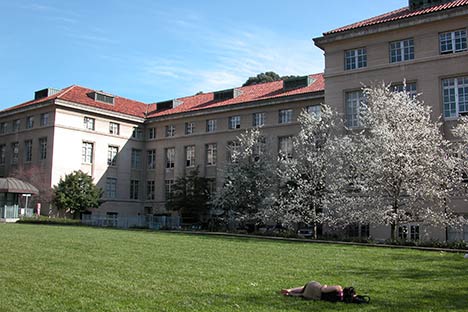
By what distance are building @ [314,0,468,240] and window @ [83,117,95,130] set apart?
2531 centimetres

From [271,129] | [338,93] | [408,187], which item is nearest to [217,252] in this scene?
[408,187]

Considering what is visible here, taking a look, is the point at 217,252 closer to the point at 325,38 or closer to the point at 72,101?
the point at 325,38

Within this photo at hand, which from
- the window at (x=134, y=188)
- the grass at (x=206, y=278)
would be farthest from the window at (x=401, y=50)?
the window at (x=134, y=188)

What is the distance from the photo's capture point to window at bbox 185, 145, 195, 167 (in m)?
50.0

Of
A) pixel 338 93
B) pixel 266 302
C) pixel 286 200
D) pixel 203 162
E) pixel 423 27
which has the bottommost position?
pixel 266 302

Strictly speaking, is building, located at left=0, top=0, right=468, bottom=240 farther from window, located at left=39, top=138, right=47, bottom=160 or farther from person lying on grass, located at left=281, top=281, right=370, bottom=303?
person lying on grass, located at left=281, top=281, right=370, bottom=303

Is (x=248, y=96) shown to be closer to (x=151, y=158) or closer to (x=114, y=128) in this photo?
(x=151, y=158)

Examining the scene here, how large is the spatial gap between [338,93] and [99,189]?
24.0 metres

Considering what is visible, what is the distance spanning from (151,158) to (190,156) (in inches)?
238

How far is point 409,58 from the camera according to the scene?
31266 millimetres

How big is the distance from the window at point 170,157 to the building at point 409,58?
72.3 feet

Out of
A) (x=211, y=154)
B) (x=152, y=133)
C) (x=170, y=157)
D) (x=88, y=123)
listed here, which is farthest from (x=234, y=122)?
(x=88, y=123)

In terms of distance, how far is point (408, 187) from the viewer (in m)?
25.1

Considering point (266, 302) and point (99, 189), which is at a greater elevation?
point (99, 189)
